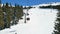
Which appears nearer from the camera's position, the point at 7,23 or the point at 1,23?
the point at 1,23

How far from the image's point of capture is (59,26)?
15102 millimetres

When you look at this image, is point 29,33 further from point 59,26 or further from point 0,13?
point 59,26

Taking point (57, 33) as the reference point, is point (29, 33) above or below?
below

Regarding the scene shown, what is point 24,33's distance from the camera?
36.0 meters

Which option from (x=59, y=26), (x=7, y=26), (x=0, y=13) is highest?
(x=59, y=26)

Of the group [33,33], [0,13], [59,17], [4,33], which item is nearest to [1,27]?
[0,13]

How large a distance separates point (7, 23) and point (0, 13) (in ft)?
16.1

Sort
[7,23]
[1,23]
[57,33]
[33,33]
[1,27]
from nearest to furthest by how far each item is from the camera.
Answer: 1. [57,33]
2. [33,33]
3. [1,23]
4. [1,27]
5. [7,23]

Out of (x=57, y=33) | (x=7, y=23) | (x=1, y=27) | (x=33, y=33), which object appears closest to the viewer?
(x=57, y=33)

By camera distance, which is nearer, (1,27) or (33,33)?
(33,33)

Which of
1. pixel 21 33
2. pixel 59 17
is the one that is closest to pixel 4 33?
pixel 21 33

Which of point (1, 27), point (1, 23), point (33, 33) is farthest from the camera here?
point (1, 27)

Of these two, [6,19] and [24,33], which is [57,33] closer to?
[24,33]

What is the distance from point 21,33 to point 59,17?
20.7 metres
